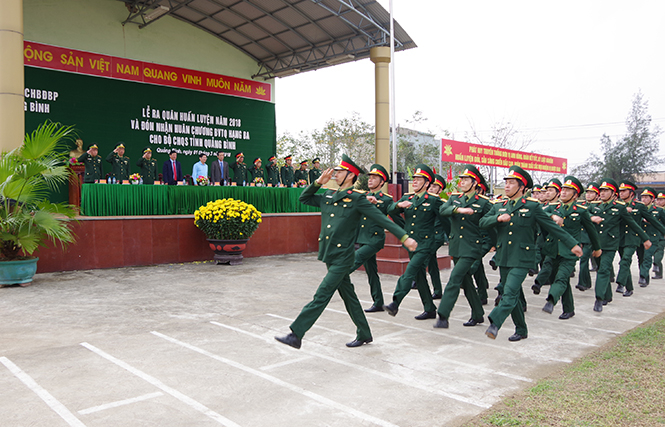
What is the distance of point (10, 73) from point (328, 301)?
8.70 metres

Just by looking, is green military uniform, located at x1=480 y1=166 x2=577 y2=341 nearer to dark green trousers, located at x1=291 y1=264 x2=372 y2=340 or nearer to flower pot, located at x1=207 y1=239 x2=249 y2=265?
dark green trousers, located at x1=291 y1=264 x2=372 y2=340

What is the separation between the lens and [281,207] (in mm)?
13602

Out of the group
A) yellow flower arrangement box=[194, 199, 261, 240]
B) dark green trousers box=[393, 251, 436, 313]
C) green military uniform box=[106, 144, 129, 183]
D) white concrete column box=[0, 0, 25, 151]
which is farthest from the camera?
green military uniform box=[106, 144, 129, 183]

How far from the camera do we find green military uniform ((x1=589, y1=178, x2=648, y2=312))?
7267 millimetres

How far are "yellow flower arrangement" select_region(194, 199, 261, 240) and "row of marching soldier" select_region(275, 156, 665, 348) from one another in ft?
14.3

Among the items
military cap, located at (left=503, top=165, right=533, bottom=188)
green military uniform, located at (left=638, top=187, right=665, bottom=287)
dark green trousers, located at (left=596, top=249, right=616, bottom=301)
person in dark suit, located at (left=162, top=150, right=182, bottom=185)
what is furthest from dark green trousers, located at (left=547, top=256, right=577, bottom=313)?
person in dark suit, located at (left=162, top=150, right=182, bottom=185)

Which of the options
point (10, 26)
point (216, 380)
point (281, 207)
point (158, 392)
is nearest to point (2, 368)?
point (158, 392)

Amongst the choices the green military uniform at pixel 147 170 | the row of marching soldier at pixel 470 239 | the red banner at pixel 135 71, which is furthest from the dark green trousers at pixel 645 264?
the red banner at pixel 135 71

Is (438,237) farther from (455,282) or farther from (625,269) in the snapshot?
(625,269)

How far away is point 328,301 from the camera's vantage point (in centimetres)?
456

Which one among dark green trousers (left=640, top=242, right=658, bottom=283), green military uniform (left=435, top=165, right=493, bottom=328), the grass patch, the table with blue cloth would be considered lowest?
the grass patch

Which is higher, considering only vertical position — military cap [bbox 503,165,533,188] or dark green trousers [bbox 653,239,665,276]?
military cap [bbox 503,165,533,188]

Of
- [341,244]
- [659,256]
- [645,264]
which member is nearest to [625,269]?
[645,264]

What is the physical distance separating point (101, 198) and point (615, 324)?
369 inches
